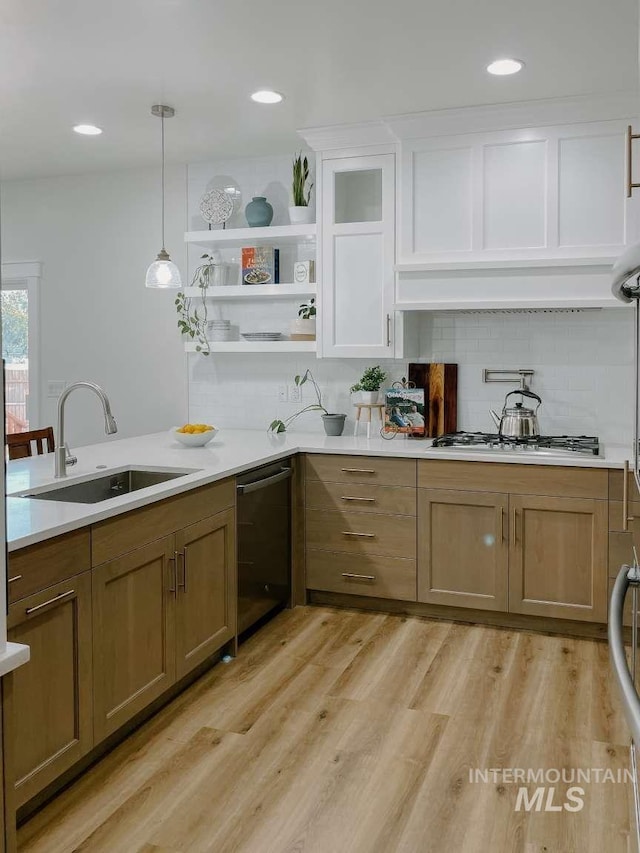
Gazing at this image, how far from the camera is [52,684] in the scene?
222cm

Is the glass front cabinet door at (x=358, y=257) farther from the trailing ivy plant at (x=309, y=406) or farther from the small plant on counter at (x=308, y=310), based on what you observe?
the trailing ivy plant at (x=309, y=406)

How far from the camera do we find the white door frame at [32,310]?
531cm

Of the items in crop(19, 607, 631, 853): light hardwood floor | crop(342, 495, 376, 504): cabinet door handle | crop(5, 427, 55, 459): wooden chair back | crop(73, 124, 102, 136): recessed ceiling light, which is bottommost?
crop(19, 607, 631, 853): light hardwood floor

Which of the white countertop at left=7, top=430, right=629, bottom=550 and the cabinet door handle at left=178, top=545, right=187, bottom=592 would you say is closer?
the white countertop at left=7, top=430, right=629, bottom=550

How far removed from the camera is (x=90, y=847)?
6.88 feet

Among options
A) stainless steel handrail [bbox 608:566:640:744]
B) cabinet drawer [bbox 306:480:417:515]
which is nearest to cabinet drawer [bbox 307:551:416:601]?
cabinet drawer [bbox 306:480:417:515]

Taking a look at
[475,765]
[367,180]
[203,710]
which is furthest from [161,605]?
[367,180]

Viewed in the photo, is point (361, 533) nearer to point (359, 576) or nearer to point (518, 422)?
point (359, 576)

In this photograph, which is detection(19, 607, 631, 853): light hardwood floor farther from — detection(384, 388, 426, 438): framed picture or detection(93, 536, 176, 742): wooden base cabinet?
detection(384, 388, 426, 438): framed picture

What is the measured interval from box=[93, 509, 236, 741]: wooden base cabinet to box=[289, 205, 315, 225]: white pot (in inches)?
74.5

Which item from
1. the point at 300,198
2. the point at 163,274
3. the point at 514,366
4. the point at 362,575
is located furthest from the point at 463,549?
the point at 300,198

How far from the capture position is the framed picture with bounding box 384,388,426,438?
14.0 ft

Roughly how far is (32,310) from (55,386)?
0.55 m

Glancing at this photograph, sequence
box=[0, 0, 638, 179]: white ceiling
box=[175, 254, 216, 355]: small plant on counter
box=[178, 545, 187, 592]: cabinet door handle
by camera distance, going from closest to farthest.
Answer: box=[0, 0, 638, 179]: white ceiling, box=[178, 545, 187, 592]: cabinet door handle, box=[175, 254, 216, 355]: small plant on counter
